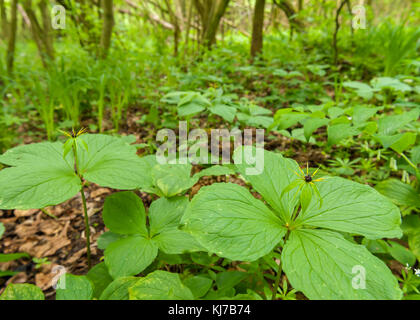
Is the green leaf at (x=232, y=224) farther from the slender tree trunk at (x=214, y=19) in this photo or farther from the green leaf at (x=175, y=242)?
the slender tree trunk at (x=214, y=19)

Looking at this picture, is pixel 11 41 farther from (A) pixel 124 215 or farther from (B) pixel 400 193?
(B) pixel 400 193

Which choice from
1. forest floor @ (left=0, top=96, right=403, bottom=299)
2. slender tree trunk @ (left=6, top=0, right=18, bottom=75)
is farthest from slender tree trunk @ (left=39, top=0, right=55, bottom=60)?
forest floor @ (left=0, top=96, right=403, bottom=299)

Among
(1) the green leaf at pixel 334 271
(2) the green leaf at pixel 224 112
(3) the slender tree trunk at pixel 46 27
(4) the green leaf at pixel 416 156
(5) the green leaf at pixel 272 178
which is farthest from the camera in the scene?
(3) the slender tree trunk at pixel 46 27

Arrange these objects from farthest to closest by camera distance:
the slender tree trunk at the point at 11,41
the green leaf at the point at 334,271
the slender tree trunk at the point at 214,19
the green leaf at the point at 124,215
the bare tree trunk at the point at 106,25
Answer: the slender tree trunk at the point at 214,19
the bare tree trunk at the point at 106,25
the slender tree trunk at the point at 11,41
the green leaf at the point at 124,215
the green leaf at the point at 334,271

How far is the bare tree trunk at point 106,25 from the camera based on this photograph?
3.82m

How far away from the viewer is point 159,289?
765mm

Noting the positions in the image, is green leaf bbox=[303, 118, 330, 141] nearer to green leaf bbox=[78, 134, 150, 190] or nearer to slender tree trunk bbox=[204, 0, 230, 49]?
green leaf bbox=[78, 134, 150, 190]

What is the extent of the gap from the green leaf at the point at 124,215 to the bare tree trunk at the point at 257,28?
156 inches

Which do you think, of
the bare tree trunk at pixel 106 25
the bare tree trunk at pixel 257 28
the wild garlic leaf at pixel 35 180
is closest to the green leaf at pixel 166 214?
the wild garlic leaf at pixel 35 180

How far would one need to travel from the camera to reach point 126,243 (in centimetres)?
100

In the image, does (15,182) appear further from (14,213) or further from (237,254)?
(14,213)

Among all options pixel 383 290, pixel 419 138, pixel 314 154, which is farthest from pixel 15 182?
pixel 419 138

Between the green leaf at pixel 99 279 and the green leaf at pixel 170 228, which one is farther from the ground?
the green leaf at pixel 170 228
